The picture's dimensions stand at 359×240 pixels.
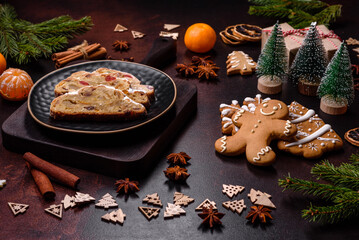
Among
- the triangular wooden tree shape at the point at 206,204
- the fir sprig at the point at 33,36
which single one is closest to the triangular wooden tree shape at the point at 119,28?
the fir sprig at the point at 33,36

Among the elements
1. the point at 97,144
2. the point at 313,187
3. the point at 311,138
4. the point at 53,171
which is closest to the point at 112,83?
the point at 97,144

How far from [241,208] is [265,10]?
69.6 inches

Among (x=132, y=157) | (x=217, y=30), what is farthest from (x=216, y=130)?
(x=217, y=30)

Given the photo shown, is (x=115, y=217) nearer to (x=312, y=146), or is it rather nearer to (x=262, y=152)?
(x=262, y=152)

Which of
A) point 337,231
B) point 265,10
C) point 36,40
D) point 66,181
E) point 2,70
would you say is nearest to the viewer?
point 337,231

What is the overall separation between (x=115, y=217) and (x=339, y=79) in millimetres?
1252

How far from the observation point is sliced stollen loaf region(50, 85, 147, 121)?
2.12 m

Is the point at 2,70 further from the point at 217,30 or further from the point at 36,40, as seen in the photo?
the point at 217,30

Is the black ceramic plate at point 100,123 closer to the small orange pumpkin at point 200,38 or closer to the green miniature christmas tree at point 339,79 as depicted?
the small orange pumpkin at point 200,38

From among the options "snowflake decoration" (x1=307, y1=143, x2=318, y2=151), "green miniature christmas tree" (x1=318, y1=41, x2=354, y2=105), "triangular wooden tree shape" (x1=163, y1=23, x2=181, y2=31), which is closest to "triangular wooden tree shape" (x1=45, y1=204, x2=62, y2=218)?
"snowflake decoration" (x1=307, y1=143, x2=318, y2=151)

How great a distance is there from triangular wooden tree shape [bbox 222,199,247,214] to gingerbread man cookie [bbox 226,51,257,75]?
1042 millimetres

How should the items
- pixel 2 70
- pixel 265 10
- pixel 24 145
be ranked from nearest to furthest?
1. pixel 24 145
2. pixel 2 70
3. pixel 265 10

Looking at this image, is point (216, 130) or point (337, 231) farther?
point (216, 130)

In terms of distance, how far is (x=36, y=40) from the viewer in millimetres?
2941
